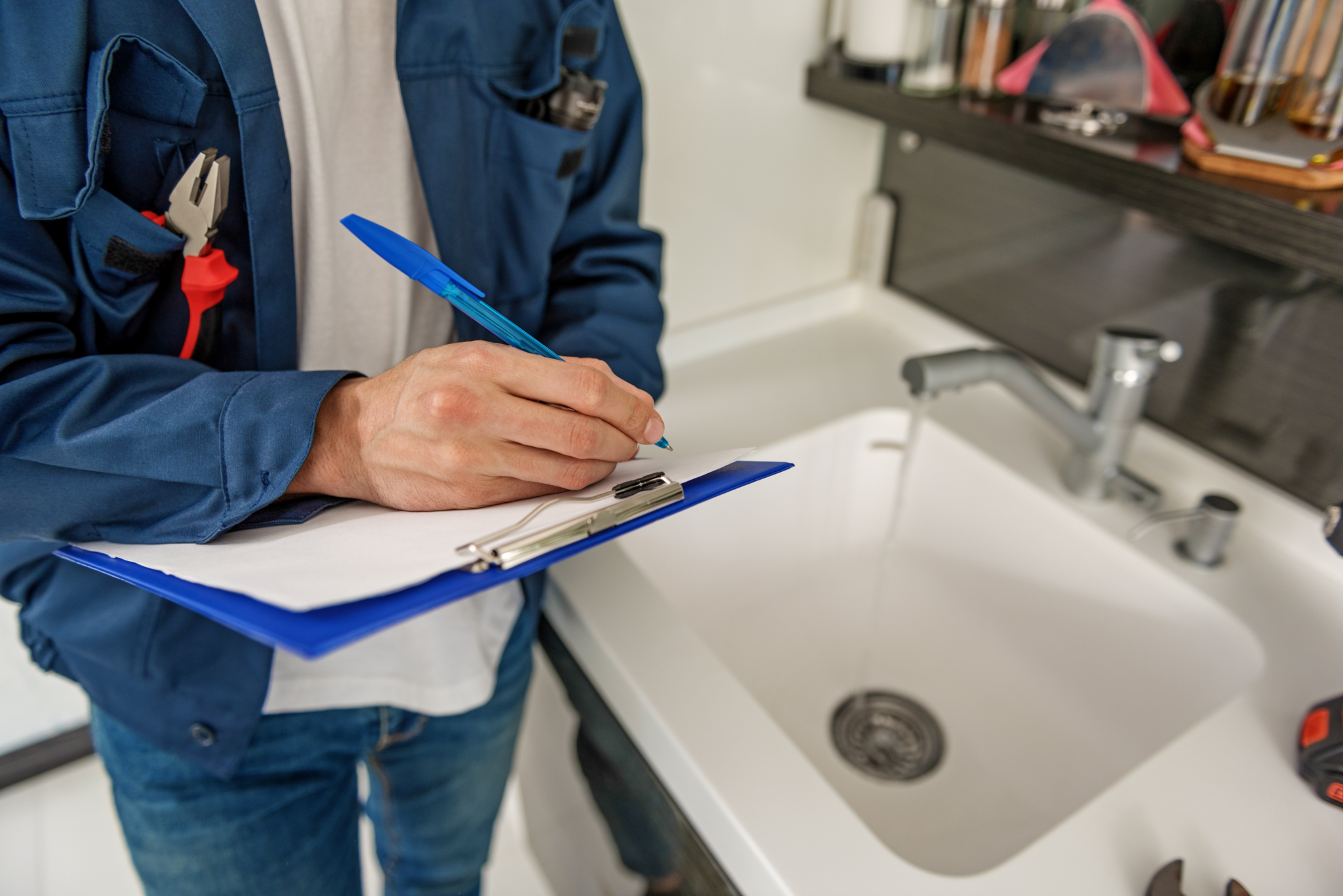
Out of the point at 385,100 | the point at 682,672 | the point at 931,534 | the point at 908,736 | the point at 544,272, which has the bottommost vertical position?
the point at 908,736

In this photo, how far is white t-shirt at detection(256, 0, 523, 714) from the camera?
67 centimetres

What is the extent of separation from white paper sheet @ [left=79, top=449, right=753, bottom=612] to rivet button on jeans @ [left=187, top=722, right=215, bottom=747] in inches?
10.8

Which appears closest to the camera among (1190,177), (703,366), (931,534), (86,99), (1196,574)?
(86,99)

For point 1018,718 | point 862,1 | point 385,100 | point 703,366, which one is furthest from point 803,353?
point 385,100

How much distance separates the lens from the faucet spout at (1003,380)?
33.6 inches

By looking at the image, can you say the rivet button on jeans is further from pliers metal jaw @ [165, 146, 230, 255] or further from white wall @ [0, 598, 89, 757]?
white wall @ [0, 598, 89, 757]

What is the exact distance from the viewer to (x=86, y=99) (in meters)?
0.55

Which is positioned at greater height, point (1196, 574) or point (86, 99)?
point (86, 99)

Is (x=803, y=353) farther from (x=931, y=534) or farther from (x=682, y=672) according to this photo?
(x=682, y=672)

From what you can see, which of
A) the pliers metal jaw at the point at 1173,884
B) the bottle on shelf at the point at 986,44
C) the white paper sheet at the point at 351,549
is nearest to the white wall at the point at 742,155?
the bottle on shelf at the point at 986,44

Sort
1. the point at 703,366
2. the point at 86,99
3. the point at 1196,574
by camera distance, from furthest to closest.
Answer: the point at 703,366 → the point at 1196,574 → the point at 86,99

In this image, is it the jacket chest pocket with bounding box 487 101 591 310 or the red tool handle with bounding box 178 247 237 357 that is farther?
the jacket chest pocket with bounding box 487 101 591 310

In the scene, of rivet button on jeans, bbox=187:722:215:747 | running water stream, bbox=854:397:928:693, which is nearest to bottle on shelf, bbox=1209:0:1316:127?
running water stream, bbox=854:397:928:693

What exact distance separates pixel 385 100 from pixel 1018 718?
3.03 feet
